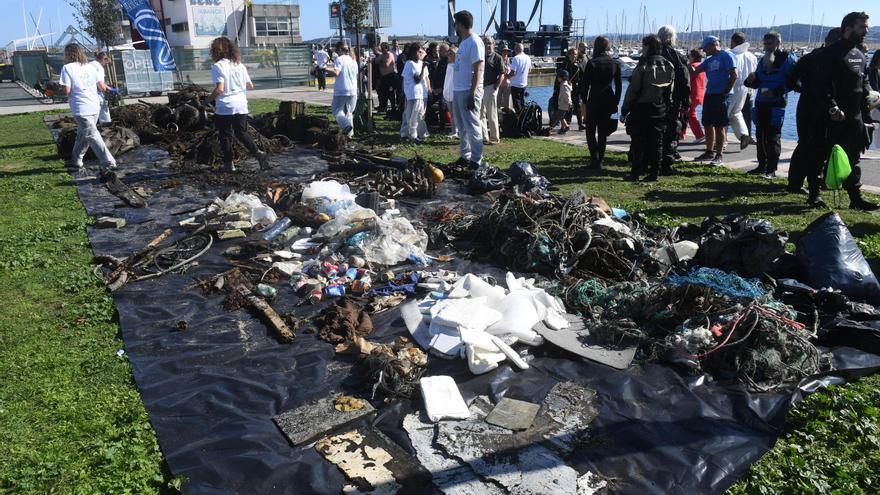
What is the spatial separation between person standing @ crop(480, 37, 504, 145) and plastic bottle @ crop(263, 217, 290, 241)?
16.6 ft

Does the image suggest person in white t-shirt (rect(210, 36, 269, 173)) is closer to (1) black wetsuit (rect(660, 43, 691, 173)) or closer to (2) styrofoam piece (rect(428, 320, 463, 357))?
(1) black wetsuit (rect(660, 43, 691, 173))

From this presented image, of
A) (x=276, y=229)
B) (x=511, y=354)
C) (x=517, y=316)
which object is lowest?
(x=511, y=354)

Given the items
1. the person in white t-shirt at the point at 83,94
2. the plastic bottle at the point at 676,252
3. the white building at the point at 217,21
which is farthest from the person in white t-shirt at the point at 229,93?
the white building at the point at 217,21

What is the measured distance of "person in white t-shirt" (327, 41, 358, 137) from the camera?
1181cm

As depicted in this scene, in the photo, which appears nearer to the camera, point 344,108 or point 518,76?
point 344,108

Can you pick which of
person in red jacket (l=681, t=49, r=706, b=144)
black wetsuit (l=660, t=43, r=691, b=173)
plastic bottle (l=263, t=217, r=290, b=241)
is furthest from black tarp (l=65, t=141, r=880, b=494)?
person in red jacket (l=681, t=49, r=706, b=144)

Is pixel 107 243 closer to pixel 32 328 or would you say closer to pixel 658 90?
pixel 32 328

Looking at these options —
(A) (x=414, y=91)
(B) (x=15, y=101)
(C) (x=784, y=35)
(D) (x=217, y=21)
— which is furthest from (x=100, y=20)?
(C) (x=784, y=35)

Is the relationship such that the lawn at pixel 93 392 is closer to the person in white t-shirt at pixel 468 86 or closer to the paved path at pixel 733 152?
the paved path at pixel 733 152

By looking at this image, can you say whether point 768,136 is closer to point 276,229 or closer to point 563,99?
point 563,99

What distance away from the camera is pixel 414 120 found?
12562mm

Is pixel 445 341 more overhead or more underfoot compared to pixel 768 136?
more underfoot

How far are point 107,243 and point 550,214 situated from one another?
4.73 meters

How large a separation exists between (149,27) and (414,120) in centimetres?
828
